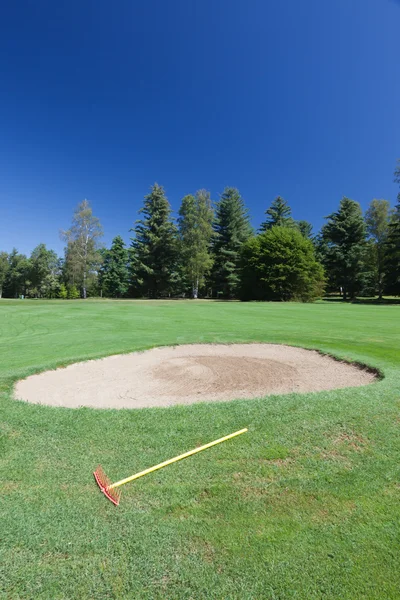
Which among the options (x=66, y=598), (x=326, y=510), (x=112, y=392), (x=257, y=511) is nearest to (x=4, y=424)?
(x=112, y=392)

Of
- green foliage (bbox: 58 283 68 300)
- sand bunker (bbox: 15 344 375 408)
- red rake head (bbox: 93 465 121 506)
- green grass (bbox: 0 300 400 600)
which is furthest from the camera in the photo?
green foliage (bbox: 58 283 68 300)

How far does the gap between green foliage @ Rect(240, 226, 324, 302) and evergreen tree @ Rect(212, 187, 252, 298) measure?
237 inches

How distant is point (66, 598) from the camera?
5.38 feet

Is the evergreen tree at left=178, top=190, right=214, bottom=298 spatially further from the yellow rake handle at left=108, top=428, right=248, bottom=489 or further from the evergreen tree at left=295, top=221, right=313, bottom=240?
the yellow rake handle at left=108, top=428, right=248, bottom=489

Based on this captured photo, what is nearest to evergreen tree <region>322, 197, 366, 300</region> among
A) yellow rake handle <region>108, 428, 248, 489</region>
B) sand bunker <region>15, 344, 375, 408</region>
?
sand bunker <region>15, 344, 375, 408</region>

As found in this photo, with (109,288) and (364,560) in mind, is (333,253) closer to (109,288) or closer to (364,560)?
(109,288)

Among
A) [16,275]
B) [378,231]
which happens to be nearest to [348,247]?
[378,231]

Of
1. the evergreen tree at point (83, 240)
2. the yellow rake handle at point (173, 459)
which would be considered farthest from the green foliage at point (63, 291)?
the yellow rake handle at point (173, 459)

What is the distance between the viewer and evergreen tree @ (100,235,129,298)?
58.8 metres

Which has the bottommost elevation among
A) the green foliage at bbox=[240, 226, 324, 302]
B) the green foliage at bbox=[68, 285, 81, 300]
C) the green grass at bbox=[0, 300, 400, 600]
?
the green grass at bbox=[0, 300, 400, 600]

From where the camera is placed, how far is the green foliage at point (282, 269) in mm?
38250

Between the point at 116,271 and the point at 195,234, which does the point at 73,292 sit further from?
the point at 195,234

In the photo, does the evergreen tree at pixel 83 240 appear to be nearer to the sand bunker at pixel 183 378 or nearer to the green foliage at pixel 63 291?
the green foliage at pixel 63 291

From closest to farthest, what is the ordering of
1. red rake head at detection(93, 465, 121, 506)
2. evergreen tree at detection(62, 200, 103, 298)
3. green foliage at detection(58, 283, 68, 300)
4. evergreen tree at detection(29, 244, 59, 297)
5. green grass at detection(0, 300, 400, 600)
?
green grass at detection(0, 300, 400, 600)
red rake head at detection(93, 465, 121, 506)
evergreen tree at detection(62, 200, 103, 298)
evergreen tree at detection(29, 244, 59, 297)
green foliage at detection(58, 283, 68, 300)
